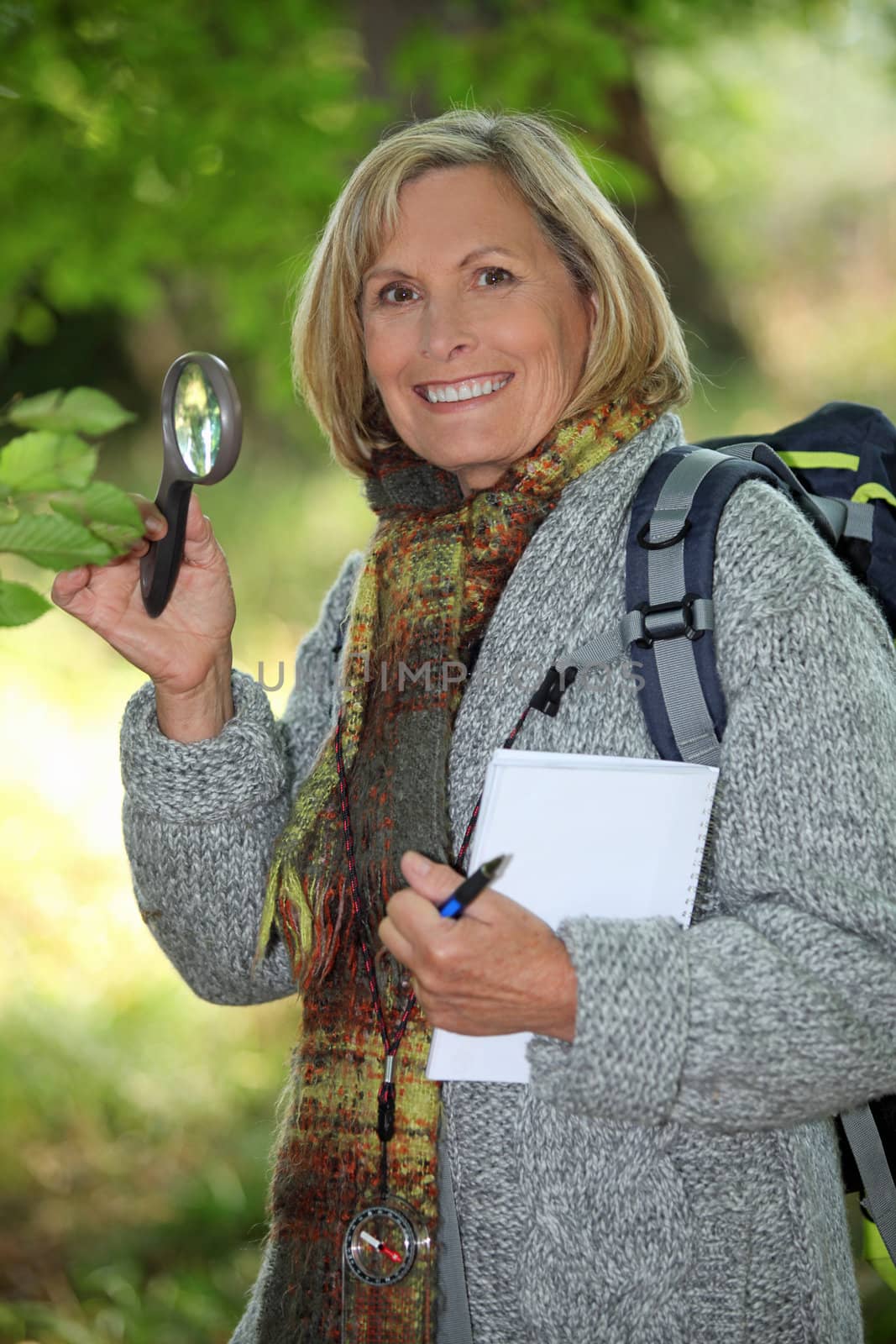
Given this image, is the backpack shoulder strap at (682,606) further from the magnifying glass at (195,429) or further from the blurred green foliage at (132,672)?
the blurred green foliage at (132,672)

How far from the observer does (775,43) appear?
422 inches

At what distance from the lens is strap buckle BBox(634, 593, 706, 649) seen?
155 cm

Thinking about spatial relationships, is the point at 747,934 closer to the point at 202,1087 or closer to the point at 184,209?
the point at 202,1087

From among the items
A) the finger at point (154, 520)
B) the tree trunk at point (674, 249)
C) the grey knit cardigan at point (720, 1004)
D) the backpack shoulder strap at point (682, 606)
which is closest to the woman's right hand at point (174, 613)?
the finger at point (154, 520)

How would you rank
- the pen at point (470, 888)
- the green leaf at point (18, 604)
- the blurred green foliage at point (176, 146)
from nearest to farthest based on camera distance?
the green leaf at point (18, 604) → the pen at point (470, 888) → the blurred green foliage at point (176, 146)

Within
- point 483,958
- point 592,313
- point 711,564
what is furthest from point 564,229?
point 483,958

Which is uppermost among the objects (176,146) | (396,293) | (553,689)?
(176,146)

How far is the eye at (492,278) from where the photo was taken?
191 centimetres

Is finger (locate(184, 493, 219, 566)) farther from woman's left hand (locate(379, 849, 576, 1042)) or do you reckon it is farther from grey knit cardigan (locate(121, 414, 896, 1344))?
woman's left hand (locate(379, 849, 576, 1042))

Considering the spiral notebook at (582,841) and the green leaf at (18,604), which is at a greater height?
the green leaf at (18,604)

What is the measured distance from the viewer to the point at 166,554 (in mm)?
1695

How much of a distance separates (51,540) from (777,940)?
922mm

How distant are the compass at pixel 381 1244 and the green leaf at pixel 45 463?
1.05 meters

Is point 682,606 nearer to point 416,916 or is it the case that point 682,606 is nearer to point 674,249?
point 416,916
